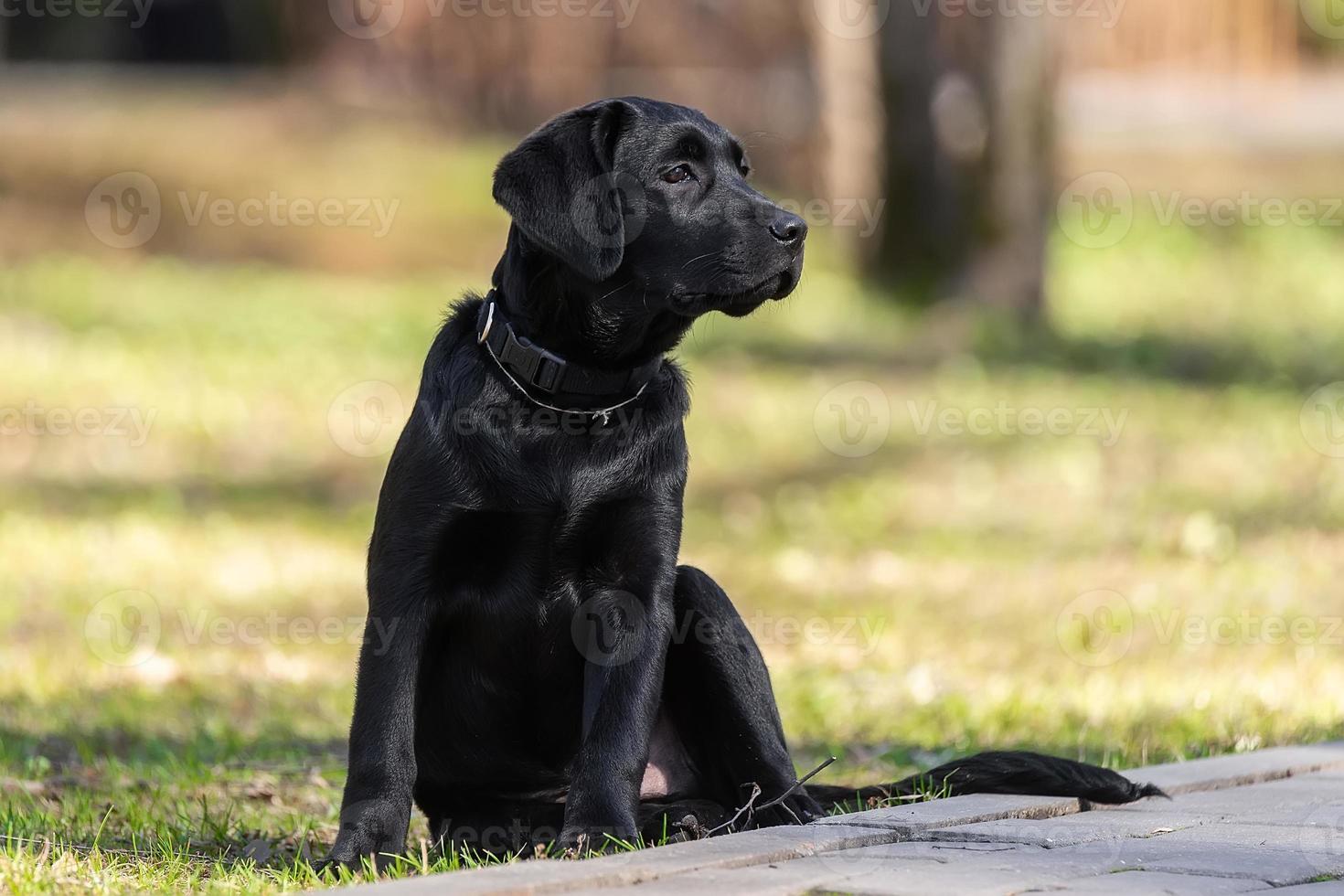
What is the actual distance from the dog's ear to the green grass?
135cm

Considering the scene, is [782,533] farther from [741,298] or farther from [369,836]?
[369,836]

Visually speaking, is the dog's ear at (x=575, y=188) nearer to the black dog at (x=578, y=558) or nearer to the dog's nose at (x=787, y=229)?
the black dog at (x=578, y=558)

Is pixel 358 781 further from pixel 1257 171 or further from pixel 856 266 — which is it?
pixel 1257 171

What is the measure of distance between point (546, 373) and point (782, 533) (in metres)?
6.18

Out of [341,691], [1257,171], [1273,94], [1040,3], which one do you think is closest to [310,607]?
[341,691]

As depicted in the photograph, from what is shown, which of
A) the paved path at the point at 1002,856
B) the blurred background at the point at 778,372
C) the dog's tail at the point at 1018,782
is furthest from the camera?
the blurred background at the point at 778,372

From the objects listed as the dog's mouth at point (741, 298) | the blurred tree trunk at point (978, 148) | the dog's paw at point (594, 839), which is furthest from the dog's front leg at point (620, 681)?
the blurred tree trunk at point (978, 148)

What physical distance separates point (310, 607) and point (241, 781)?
3.52m

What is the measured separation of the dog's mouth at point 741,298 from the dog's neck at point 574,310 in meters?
0.08

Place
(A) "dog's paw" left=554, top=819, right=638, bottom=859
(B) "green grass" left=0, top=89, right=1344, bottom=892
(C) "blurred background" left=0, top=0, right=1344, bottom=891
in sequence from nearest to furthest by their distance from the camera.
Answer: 1. (A) "dog's paw" left=554, top=819, right=638, bottom=859
2. (B) "green grass" left=0, top=89, right=1344, bottom=892
3. (C) "blurred background" left=0, top=0, right=1344, bottom=891

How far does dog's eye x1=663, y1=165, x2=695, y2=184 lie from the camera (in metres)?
4.50

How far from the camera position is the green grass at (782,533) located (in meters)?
5.71

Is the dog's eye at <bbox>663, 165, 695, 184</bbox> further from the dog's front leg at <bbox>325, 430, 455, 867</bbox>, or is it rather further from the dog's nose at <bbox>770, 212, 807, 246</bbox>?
the dog's front leg at <bbox>325, 430, 455, 867</bbox>

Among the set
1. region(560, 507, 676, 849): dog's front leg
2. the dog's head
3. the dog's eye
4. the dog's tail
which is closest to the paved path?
the dog's tail
